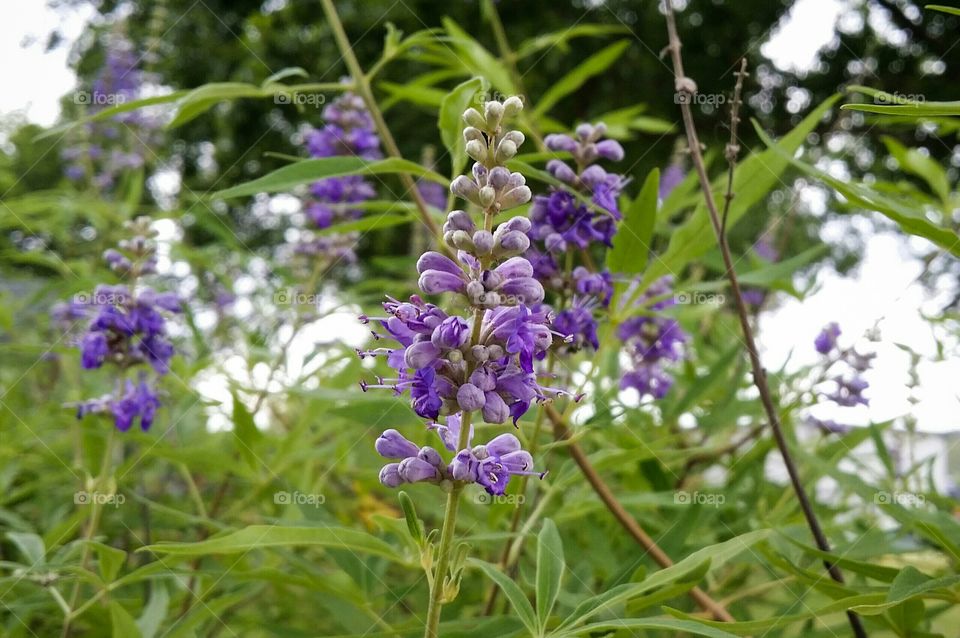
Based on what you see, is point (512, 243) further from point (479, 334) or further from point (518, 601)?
point (518, 601)

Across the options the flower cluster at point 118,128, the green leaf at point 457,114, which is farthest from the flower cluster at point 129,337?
the flower cluster at point 118,128

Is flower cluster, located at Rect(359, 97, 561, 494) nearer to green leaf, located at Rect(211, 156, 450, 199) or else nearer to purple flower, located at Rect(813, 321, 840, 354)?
green leaf, located at Rect(211, 156, 450, 199)

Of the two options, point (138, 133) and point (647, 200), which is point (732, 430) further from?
point (138, 133)

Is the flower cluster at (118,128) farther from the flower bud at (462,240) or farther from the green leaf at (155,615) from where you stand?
the flower bud at (462,240)

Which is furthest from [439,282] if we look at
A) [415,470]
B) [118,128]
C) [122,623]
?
[118,128]

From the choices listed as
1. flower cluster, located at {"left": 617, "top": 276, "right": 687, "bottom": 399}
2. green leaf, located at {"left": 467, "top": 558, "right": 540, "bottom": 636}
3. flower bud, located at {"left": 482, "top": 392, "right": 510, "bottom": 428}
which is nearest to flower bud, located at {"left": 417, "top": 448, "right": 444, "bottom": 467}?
flower bud, located at {"left": 482, "top": 392, "right": 510, "bottom": 428}

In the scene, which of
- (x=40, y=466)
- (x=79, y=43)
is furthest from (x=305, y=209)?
(x=79, y=43)
